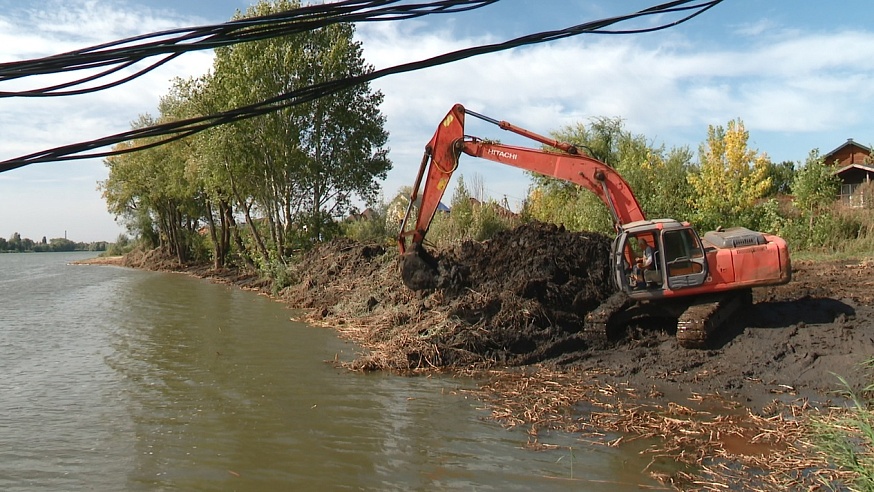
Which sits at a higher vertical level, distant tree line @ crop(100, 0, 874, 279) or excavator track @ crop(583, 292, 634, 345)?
distant tree line @ crop(100, 0, 874, 279)

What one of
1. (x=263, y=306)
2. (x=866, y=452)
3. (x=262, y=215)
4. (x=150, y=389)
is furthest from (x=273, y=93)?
(x=866, y=452)

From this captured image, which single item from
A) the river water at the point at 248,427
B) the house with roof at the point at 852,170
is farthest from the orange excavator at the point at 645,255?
the house with roof at the point at 852,170

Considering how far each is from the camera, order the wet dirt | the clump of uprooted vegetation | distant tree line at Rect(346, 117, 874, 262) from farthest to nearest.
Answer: distant tree line at Rect(346, 117, 874, 262) < the wet dirt < the clump of uprooted vegetation

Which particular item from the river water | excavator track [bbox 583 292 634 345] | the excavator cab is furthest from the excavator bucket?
the excavator cab

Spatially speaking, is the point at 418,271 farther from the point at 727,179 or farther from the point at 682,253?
the point at 727,179

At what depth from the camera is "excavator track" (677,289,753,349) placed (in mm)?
9422

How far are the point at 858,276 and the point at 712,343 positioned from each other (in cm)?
594

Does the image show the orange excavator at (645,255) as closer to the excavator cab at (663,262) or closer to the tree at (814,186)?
the excavator cab at (663,262)

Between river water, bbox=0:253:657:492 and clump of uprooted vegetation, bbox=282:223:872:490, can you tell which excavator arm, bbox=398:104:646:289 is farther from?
river water, bbox=0:253:657:492

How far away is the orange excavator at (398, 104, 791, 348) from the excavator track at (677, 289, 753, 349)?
0.05 feet

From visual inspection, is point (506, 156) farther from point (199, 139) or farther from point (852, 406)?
point (199, 139)

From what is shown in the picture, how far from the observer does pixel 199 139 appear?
996 inches

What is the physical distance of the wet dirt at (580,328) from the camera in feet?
28.6

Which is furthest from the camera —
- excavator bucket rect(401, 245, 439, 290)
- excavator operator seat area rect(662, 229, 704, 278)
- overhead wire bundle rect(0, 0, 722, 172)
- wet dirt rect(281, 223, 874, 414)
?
excavator bucket rect(401, 245, 439, 290)
